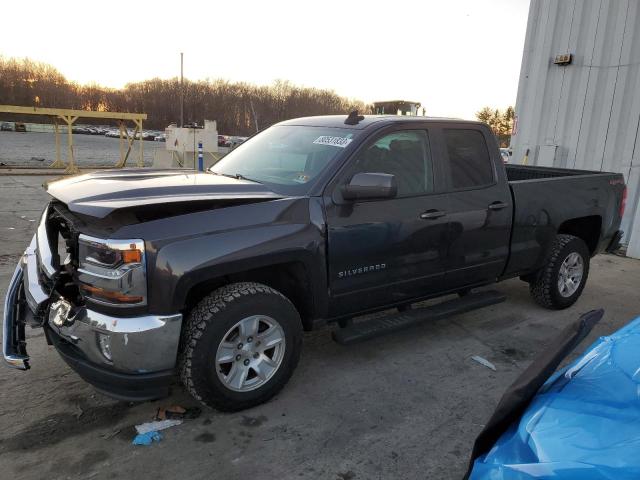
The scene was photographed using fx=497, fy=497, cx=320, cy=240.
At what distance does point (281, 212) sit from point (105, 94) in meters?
107

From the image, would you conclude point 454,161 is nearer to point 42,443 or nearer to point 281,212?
point 281,212

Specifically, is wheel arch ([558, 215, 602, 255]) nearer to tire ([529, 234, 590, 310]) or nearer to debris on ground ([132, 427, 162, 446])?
tire ([529, 234, 590, 310])

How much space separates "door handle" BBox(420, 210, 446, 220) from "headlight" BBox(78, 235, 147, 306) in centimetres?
206

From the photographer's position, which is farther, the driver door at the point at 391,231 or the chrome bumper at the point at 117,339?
the driver door at the point at 391,231

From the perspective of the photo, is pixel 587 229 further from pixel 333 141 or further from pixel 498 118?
pixel 498 118

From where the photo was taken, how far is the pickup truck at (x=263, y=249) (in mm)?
2639

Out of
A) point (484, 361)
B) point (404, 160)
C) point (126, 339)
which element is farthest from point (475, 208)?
point (126, 339)

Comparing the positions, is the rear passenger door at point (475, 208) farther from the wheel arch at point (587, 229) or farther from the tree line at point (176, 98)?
the tree line at point (176, 98)

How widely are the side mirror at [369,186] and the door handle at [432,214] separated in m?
0.53

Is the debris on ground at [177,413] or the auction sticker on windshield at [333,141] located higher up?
the auction sticker on windshield at [333,141]

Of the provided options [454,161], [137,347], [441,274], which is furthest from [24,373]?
[454,161]

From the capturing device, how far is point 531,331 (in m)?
4.64

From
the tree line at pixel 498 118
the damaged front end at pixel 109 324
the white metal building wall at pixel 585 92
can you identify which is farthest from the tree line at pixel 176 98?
the damaged front end at pixel 109 324

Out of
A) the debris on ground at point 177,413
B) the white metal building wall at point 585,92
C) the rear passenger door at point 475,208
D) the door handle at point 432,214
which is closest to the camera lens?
the debris on ground at point 177,413
